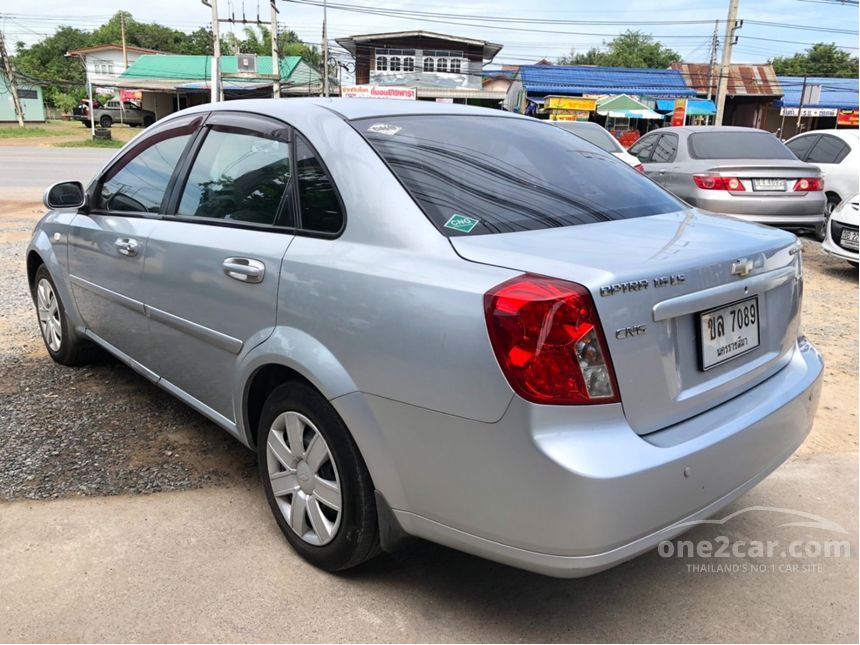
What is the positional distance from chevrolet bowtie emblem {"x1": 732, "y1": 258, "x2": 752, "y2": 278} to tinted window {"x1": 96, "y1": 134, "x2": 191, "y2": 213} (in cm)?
242

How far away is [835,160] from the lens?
9961mm

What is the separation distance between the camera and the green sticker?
2162 millimetres

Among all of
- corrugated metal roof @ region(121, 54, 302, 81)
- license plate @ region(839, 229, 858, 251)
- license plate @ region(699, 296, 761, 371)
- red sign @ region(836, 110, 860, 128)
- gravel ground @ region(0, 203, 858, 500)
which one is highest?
corrugated metal roof @ region(121, 54, 302, 81)

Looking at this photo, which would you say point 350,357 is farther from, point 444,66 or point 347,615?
point 444,66

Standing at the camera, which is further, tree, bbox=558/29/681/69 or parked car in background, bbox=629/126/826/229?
tree, bbox=558/29/681/69

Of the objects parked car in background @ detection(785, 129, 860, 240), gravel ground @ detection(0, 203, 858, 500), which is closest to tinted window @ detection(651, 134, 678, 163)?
parked car in background @ detection(785, 129, 860, 240)

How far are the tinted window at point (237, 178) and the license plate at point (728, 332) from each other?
1557 mm

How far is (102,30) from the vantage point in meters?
92.7

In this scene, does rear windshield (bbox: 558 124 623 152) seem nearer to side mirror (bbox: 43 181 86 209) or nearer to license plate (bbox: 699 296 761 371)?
side mirror (bbox: 43 181 86 209)

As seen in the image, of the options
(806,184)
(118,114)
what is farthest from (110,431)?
(118,114)

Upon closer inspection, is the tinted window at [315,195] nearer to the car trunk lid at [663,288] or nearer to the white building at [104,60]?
the car trunk lid at [663,288]

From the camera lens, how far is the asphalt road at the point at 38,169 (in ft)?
47.8

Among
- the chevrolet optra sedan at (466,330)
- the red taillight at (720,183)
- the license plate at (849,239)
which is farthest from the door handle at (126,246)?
the license plate at (849,239)

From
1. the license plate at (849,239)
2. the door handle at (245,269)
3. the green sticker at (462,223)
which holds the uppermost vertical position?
the green sticker at (462,223)
